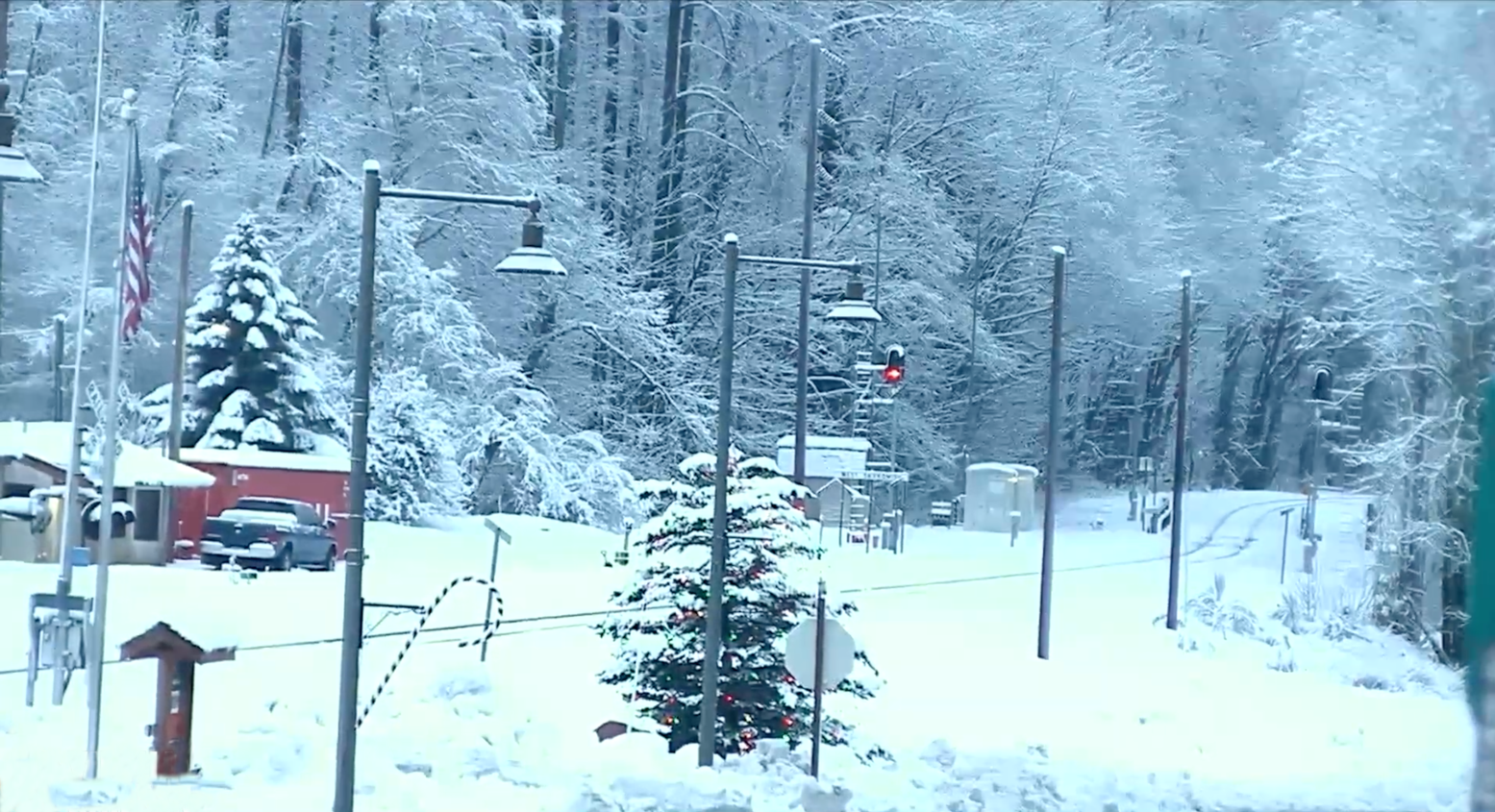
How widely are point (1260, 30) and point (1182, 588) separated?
11.7 metres

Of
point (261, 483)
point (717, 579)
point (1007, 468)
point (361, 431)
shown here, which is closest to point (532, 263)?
point (361, 431)

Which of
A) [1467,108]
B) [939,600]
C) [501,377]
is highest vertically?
[1467,108]

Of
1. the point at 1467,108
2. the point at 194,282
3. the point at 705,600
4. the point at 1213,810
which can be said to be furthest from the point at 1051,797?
the point at 194,282

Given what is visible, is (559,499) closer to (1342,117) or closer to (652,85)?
(652,85)

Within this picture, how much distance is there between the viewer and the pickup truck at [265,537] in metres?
35.0

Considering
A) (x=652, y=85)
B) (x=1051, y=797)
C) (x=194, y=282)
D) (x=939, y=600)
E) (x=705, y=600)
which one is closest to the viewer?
(x=1051, y=797)

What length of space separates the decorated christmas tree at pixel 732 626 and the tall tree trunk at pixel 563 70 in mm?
28794

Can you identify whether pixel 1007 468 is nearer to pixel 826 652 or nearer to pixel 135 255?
pixel 135 255

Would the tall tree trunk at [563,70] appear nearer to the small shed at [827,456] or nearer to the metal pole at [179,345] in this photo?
the small shed at [827,456]

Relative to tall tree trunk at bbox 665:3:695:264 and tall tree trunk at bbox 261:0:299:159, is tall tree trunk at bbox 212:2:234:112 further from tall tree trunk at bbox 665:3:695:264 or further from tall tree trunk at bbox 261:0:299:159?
tall tree trunk at bbox 665:3:695:264

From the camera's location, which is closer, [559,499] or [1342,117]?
[1342,117]

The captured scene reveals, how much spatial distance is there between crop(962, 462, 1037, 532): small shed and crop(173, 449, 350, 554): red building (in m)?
19.1

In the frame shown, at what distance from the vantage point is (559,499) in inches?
1677

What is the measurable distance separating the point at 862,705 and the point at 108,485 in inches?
Answer: 409
